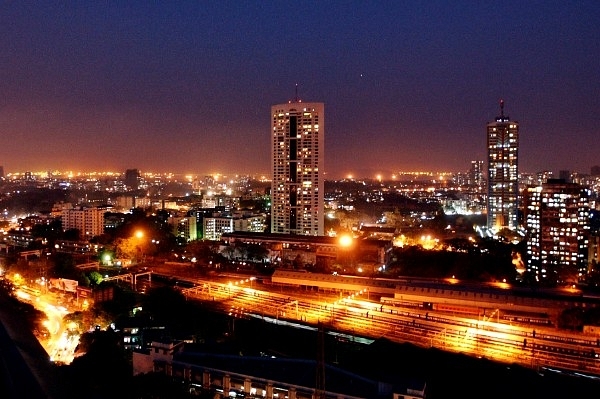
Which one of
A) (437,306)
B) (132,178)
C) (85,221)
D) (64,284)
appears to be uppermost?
(132,178)

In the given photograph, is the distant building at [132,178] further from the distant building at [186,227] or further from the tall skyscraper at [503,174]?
the tall skyscraper at [503,174]

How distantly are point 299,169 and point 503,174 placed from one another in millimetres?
7162

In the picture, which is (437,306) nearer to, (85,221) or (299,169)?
(299,169)

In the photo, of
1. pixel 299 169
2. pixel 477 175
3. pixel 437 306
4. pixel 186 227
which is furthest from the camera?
pixel 477 175

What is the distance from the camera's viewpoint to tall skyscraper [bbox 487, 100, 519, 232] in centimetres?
1533

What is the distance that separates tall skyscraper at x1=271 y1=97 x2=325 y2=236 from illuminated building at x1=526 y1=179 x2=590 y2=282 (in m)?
4.20

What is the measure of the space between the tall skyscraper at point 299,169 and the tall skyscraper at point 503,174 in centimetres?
612

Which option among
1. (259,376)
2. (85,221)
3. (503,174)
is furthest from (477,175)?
(259,376)

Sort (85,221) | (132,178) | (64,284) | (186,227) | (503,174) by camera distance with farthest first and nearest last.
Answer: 1. (132,178)
2. (503,174)
3. (186,227)
4. (85,221)
5. (64,284)

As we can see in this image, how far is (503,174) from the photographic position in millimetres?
15703

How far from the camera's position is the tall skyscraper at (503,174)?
1533 centimetres

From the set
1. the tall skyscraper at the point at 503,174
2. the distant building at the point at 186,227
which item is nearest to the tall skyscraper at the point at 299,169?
the distant building at the point at 186,227

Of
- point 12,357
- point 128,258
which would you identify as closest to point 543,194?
point 128,258

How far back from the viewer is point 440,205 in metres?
20.5
